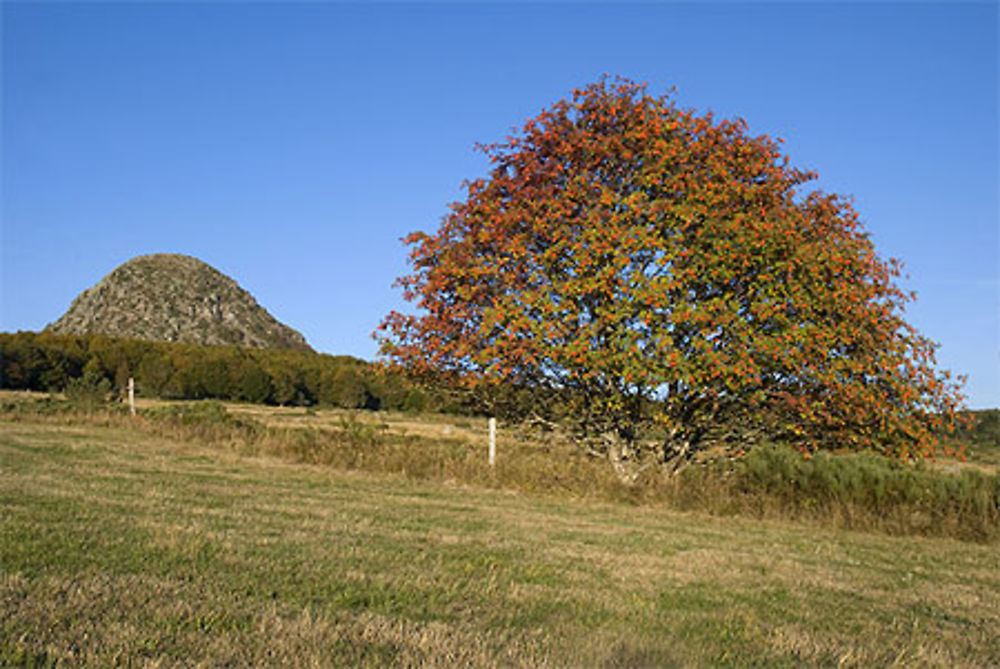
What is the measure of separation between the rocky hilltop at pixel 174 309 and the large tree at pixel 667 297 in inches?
4206

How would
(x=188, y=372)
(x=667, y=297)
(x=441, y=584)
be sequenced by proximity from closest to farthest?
(x=441, y=584) → (x=667, y=297) → (x=188, y=372)

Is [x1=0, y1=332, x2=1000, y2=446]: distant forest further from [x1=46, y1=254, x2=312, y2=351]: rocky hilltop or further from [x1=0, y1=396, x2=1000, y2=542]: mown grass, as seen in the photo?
[x1=0, y1=396, x2=1000, y2=542]: mown grass

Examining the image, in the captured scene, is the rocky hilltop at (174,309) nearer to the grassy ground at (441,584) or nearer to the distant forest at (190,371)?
the distant forest at (190,371)

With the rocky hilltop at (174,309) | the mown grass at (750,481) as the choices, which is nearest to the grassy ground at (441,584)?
the mown grass at (750,481)

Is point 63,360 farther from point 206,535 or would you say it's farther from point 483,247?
point 206,535

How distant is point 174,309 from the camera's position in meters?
124

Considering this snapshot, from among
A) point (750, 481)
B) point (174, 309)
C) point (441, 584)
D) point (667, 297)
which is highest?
point (174, 309)

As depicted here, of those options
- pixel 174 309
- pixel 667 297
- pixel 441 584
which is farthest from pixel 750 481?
pixel 174 309

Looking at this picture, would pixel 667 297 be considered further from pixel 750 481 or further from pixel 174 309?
pixel 174 309

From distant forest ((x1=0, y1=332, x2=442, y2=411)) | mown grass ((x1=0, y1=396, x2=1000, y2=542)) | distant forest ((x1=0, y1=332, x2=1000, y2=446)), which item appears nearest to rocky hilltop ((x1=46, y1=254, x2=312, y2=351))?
distant forest ((x1=0, y1=332, x2=1000, y2=446))

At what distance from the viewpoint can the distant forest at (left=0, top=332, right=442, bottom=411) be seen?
209 ft

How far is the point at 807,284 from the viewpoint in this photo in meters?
14.0

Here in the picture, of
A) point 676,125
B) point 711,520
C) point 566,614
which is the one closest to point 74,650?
point 566,614

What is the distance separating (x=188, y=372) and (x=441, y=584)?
67.0 metres
